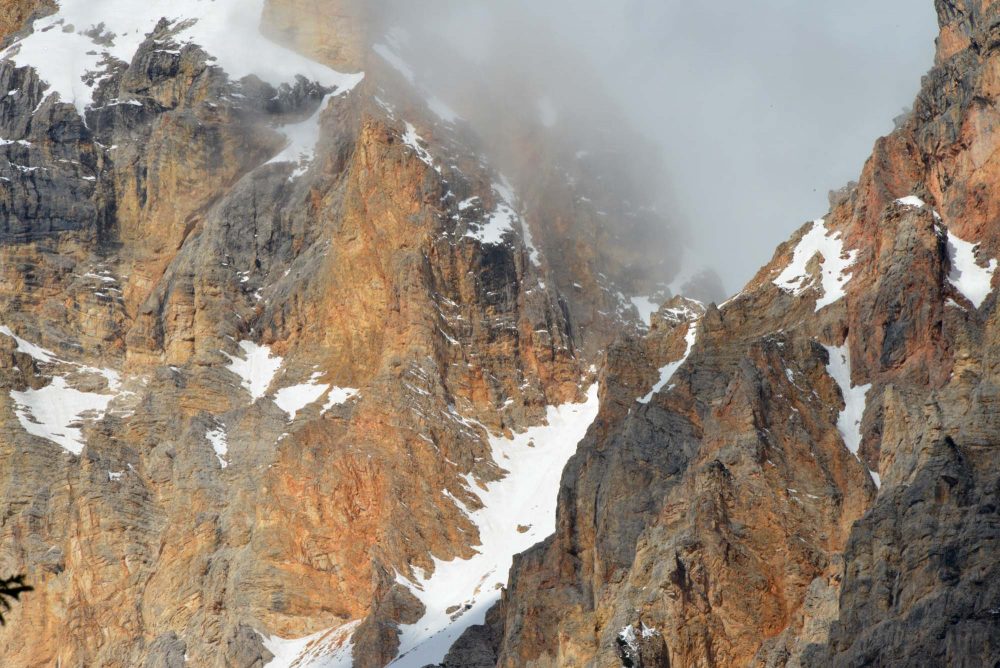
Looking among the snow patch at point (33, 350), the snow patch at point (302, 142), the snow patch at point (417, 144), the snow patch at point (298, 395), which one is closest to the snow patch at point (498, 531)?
the snow patch at point (298, 395)

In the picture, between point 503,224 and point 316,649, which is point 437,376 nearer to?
point 503,224

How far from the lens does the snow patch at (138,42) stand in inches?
6534

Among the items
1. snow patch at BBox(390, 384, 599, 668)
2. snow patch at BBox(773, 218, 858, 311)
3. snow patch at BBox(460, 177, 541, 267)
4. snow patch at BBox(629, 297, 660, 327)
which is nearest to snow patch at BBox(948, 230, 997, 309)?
snow patch at BBox(773, 218, 858, 311)

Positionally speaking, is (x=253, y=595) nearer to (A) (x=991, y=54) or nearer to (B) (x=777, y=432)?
(B) (x=777, y=432)

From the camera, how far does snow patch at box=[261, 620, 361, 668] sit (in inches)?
4146

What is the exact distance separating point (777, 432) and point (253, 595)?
1628 inches

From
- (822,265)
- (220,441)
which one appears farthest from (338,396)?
(822,265)

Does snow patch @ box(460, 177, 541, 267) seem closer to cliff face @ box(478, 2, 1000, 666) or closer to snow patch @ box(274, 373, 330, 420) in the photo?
snow patch @ box(274, 373, 330, 420)

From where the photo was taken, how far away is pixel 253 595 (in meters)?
112

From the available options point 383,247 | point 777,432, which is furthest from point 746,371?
point 383,247

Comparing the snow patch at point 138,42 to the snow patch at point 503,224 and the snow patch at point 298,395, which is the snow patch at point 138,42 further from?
the snow patch at point 298,395

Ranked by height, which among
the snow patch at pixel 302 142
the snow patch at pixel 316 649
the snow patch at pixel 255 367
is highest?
the snow patch at pixel 302 142

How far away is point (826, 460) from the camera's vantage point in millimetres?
80562

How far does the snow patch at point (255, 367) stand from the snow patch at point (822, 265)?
4583cm
